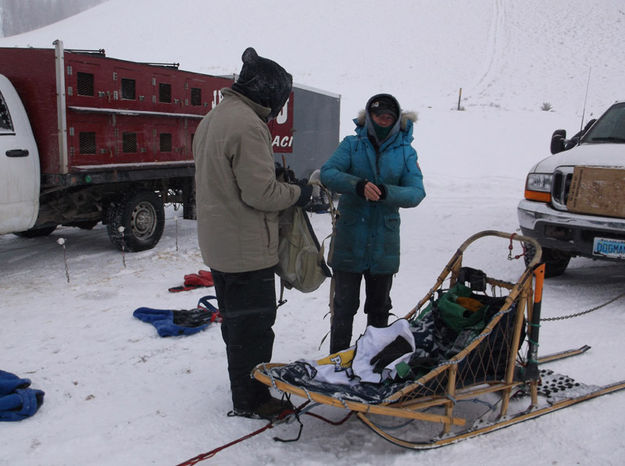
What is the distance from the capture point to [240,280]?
2875mm

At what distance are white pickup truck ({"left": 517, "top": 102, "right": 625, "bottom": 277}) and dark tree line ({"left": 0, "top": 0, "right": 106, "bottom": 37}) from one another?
10560cm

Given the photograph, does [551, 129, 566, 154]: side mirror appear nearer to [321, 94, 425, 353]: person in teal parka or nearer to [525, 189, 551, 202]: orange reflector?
[525, 189, 551, 202]: orange reflector

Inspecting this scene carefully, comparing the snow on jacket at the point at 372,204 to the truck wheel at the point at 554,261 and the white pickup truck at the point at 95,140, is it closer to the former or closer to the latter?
the white pickup truck at the point at 95,140

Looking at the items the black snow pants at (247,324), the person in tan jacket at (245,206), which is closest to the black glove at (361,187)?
the person in tan jacket at (245,206)

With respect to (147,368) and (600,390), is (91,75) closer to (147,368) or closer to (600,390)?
(147,368)

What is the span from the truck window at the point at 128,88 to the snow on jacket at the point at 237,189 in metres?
3.99

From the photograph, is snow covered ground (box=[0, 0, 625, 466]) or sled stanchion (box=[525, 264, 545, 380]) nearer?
snow covered ground (box=[0, 0, 625, 466])

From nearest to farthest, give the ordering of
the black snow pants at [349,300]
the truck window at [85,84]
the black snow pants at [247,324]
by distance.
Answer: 1. the black snow pants at [247,324]
2. the black snow pants at [349,300]
3. the truck window at [85,84]

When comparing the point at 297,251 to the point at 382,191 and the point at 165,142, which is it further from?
the point at 165,142

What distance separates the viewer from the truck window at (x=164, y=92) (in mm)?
6848

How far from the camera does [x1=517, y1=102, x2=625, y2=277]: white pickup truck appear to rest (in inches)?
188

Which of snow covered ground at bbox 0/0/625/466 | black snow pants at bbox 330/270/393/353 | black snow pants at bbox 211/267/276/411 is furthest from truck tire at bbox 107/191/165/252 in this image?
black snow pants at bbox 211/267/276/411

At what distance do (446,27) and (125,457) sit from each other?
47625 millimetres

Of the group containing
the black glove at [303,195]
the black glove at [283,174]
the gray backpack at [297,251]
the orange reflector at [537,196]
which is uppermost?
the black glove at [283,174]
